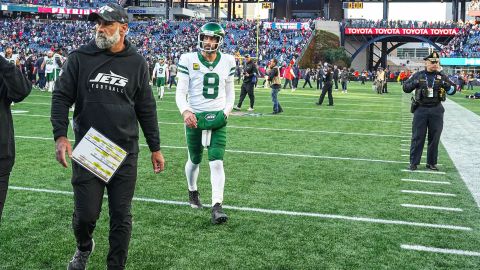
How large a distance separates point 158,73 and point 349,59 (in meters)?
43.4

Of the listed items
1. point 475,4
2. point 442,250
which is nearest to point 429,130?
point 442,250

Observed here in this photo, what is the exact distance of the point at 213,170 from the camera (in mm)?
5746

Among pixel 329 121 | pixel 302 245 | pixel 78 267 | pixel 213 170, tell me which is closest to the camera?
pixel 78 267

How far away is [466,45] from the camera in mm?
53281

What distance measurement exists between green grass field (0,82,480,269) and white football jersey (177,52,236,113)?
1116 mm

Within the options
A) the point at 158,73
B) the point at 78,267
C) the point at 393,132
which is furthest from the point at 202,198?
the point at 158,73

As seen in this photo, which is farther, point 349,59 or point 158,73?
point 349,59

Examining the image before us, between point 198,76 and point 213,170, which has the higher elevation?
Result: point 198,76

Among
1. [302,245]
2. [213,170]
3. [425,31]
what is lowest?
[302,245]

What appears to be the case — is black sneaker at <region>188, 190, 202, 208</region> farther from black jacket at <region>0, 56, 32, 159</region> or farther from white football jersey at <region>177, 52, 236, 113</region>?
black jacket at <region>0, 56, 32, 159</region>

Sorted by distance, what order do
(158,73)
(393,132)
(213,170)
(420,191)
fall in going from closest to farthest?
(213,170) < (420,191) < (393,132) < (158,73)

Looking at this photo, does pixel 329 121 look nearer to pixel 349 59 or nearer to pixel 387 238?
pixel 387 238

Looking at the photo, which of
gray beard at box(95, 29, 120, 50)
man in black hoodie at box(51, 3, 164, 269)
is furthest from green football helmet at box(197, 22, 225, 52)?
gray beard at box(95, 29, 120, 50)

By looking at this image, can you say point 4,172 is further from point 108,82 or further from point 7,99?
point 108,82
